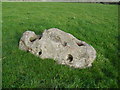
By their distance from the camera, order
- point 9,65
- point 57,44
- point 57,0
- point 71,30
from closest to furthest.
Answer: point 9,65 < point 57,44 < point 71,30 < point 57,0

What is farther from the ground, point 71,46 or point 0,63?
point 71,46

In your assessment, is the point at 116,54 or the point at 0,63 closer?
the point at 0,63

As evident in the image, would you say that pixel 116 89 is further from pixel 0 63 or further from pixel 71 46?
pixel 0 63

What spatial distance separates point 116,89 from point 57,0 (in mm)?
38731

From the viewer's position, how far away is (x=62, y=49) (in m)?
7.56

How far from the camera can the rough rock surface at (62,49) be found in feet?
23.9

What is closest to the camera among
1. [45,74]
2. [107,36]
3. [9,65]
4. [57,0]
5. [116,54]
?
[45,74]

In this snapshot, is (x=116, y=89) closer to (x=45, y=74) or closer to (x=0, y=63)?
(x=45, y=74)

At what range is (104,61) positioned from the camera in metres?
7.78

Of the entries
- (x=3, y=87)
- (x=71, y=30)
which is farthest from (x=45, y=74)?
(x=71, y=30)

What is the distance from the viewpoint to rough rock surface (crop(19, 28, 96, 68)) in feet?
23.9

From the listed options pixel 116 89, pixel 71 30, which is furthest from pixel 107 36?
pixel 116 89

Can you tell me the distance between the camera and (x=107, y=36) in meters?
11.2

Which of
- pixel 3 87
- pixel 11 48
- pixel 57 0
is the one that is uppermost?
pixel 57 0
